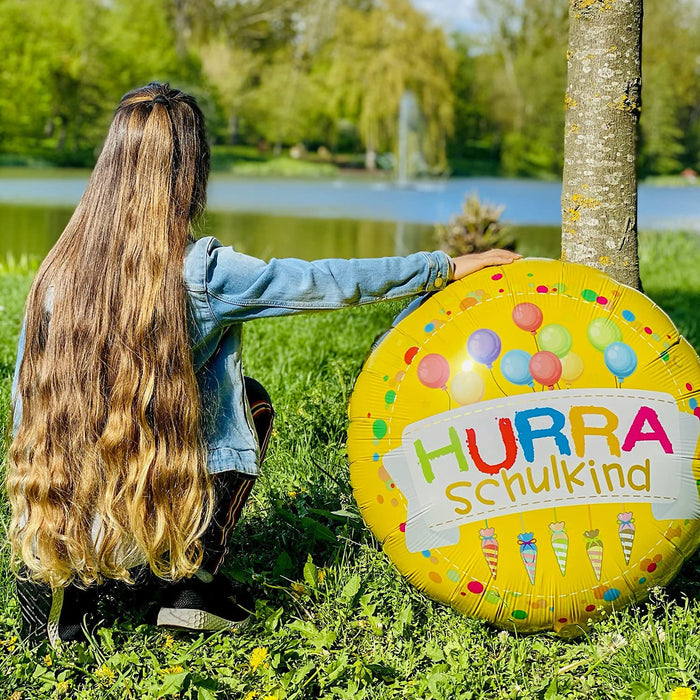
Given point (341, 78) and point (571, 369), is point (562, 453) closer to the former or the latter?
point (571, 369)

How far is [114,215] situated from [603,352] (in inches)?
49.4

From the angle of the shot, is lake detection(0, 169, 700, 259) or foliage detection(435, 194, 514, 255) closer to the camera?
foliage detection(435, 194, 514, 255)

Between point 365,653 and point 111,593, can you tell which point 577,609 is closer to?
point 365,653

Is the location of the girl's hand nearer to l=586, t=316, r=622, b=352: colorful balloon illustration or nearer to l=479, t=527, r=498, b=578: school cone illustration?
l=586, t=316, r=622, b=352: colorful balloon illustration

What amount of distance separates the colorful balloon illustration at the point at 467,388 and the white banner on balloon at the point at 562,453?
21 millimetres

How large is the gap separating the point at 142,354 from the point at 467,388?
2.66 ft

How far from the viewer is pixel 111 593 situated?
2451 mm

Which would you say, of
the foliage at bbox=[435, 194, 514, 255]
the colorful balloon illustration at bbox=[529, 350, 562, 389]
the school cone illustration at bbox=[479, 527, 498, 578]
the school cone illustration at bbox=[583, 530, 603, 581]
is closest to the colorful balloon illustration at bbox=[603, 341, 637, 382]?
the colorful balloon illustration at bbox=[529, 350, 562, 389]

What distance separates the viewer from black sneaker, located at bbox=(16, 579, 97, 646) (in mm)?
2207

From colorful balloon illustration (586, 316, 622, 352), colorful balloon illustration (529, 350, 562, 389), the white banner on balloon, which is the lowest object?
the white banner on balloon

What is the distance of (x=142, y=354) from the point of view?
1999 millimetres

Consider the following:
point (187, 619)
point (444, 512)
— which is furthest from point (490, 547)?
point (187, 619)

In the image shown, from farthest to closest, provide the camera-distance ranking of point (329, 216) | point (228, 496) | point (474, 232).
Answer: point (329, 216) → point (474, 232) → point (228, 496)

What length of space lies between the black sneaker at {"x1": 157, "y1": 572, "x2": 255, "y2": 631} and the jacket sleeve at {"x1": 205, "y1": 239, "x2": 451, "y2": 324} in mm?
746
